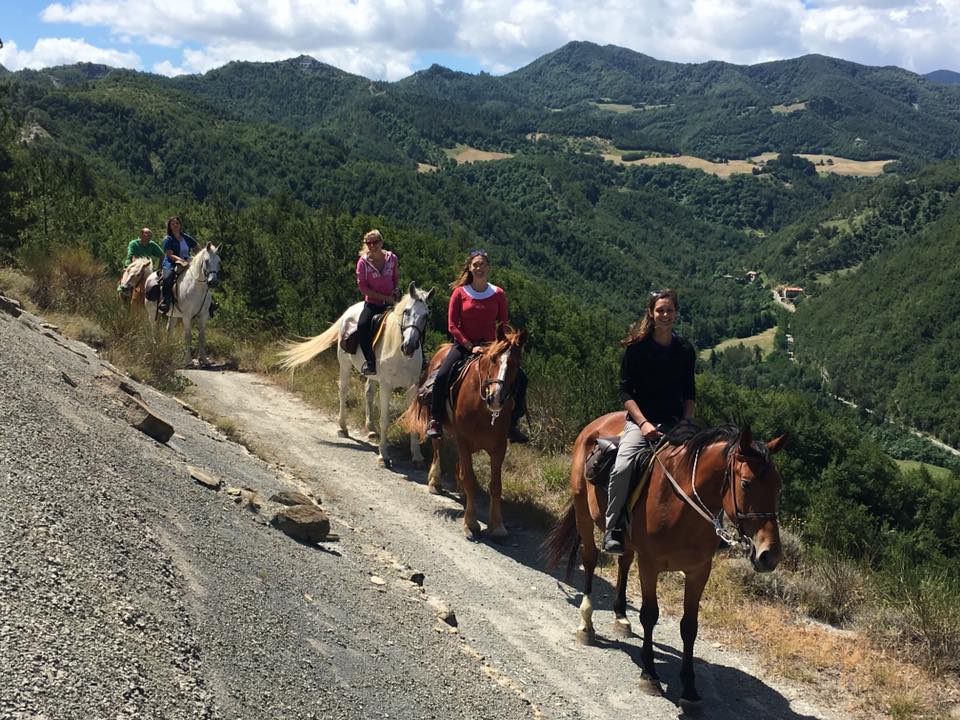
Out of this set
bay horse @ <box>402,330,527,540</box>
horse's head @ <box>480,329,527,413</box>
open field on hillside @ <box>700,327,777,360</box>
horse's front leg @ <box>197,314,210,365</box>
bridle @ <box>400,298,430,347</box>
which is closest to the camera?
horse's head @ <box>480,329,527,413</box>

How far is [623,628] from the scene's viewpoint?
684cm

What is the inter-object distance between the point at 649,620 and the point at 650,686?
495 millimetres

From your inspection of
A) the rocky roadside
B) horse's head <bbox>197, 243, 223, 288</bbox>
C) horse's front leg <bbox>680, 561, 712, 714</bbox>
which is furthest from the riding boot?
horse's front leg <bbox>680, 561, 712, 714</bbox>

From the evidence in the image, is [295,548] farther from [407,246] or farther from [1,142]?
[407,246]

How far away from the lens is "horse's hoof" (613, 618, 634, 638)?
684 cm

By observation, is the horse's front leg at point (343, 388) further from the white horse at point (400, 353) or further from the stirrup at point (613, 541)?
the stirrup at point (613, 541)

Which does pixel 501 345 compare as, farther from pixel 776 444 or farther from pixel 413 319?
pixel 776 444

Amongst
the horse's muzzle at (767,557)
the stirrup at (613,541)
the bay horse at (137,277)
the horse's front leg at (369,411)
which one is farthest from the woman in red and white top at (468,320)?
the bay horse at (137,277)

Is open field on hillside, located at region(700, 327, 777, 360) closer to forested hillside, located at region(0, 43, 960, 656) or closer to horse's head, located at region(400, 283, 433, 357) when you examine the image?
forested hillside, located at region(0, 43, 960, 656)

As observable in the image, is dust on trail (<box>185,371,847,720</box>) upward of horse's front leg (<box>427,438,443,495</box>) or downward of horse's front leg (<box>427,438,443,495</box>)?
downward

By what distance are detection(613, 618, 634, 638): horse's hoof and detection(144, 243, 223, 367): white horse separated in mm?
11805

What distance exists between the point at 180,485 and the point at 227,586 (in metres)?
1.82

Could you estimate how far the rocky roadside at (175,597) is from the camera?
144 inches

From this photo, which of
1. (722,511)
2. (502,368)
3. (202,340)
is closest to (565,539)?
(502,368)
